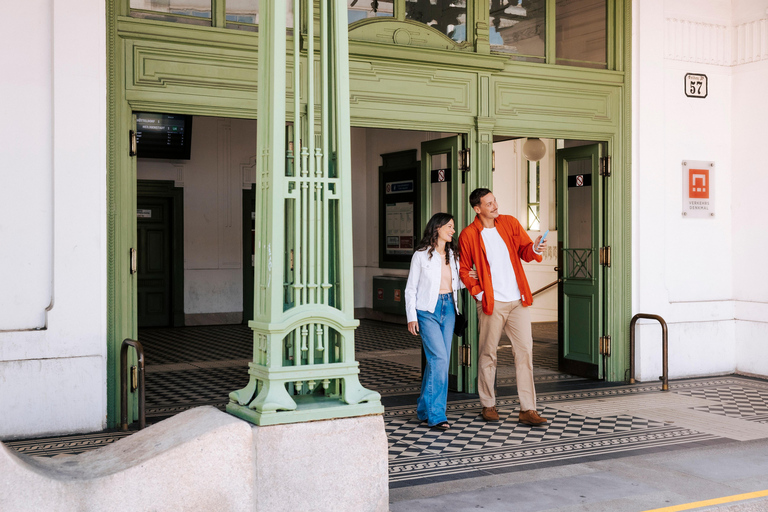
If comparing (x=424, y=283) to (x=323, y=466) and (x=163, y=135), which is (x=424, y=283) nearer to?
(x=323, y=466)

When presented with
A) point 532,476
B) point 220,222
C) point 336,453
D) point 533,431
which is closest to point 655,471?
point 532,476

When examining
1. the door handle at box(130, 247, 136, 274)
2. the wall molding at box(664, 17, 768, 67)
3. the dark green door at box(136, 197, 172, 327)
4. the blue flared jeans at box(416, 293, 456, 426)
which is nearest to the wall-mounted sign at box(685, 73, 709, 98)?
the wall molding at box(664, 17, 768, 67)

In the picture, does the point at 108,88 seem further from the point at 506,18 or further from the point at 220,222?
the point at 220,222

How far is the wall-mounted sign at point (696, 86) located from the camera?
27.8 feet

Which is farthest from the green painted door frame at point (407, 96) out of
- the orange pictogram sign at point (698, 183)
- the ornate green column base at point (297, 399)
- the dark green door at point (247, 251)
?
the dark green door at point (247, 251)

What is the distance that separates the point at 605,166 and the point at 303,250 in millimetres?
5379

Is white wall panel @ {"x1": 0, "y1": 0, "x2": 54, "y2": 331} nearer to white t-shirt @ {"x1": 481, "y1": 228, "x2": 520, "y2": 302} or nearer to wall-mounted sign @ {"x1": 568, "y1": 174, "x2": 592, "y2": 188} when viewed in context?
white t-shirt @ {"x1": 481, "y1": 228, "x2": 520, "y2": 302}

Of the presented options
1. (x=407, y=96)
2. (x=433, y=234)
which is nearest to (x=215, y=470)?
(x=433, y=234)

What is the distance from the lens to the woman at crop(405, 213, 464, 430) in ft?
19.8

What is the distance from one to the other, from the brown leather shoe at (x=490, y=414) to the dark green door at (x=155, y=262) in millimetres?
8975

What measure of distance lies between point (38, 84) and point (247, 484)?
3983 mm

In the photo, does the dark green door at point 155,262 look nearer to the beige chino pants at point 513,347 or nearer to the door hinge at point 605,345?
the door hinge at point 605,345

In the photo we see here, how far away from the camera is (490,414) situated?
6.35 m

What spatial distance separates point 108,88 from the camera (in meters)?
6.07
